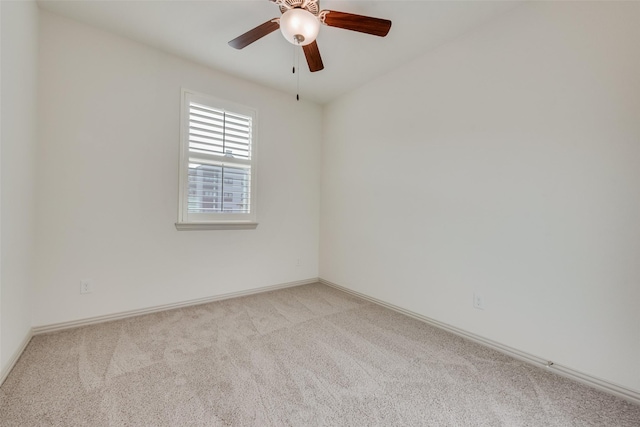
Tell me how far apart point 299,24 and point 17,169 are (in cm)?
204

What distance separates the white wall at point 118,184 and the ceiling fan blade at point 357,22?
1.70m

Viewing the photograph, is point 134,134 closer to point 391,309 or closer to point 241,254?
point 241,254

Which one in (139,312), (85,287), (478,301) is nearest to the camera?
(478,301)

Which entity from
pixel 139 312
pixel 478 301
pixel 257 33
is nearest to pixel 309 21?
pixel 257 33

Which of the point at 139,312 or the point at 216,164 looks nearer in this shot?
the point at 139,312

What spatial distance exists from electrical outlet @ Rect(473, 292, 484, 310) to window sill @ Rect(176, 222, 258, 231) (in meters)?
2.35

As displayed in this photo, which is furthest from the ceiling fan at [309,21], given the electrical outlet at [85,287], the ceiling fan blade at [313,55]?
the electrical outlet at [85,287]

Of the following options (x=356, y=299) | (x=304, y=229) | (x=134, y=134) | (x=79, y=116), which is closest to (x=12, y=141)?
(x=79, y=116)

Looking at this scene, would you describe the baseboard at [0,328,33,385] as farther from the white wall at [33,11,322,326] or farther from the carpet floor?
the white wall at [33,11,322,326]

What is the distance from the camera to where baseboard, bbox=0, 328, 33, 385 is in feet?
5.01

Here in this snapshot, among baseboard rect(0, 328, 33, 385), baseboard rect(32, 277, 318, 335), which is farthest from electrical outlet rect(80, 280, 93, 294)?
baseboard rect(0, 328, 33, 385)

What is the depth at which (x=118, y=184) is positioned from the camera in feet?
7.82

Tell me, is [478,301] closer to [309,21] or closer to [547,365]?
[547,365]

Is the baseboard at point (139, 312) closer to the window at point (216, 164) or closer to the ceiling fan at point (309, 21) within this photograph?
the window at point (216, 164)
